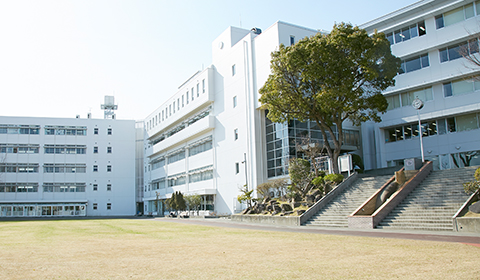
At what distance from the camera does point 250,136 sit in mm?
42531

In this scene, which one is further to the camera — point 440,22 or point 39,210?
point 39,210

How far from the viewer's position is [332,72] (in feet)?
88.9

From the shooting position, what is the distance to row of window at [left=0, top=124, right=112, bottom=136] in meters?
74.3

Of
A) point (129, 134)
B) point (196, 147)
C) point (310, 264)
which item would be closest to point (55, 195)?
point (129, 134)

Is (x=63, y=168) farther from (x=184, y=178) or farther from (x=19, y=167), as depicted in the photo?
(x=184, y=178)

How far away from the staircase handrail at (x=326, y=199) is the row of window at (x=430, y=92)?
11.3 m

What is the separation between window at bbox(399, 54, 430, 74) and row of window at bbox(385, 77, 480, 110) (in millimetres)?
2018

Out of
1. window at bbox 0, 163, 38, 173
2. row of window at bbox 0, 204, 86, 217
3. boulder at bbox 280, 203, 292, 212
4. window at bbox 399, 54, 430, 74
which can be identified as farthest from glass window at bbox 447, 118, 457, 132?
window at bbox 0, 163, 38, 173

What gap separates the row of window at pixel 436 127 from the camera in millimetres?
32031

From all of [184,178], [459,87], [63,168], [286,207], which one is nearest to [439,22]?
[459,87]

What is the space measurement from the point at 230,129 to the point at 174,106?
21339 millimetres

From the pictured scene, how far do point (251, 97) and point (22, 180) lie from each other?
52236 mm

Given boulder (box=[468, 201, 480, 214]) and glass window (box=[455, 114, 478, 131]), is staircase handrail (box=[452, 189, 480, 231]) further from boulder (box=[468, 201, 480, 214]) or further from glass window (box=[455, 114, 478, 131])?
glass window (box=[455, 114, 478, 131])

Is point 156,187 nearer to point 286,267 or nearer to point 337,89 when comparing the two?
point 337,89
